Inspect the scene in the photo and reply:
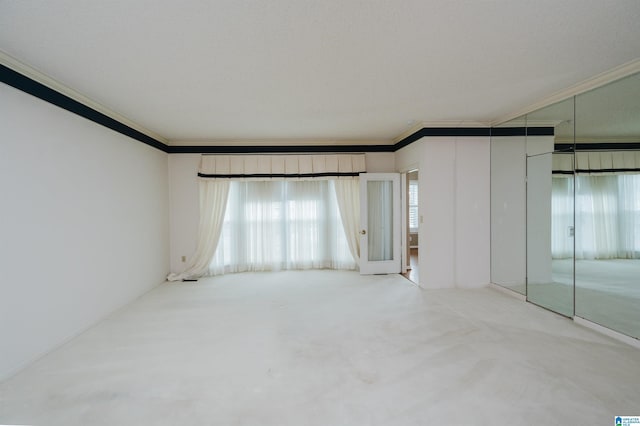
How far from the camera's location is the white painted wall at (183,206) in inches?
211

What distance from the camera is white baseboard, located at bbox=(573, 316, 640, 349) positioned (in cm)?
264

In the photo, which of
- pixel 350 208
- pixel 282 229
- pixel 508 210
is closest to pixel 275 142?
pixel 282 229

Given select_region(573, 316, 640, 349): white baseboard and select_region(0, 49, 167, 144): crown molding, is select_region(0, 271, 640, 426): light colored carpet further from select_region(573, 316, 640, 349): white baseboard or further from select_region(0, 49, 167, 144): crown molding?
select_region(0, 49, 167, 144): crown molding

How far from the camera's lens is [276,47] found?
7.26 feet

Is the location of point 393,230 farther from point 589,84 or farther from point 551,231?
point 589,84

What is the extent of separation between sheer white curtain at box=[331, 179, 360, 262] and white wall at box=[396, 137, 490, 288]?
1417 mm

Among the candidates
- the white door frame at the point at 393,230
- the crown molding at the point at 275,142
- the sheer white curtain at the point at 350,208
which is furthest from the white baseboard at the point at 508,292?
the crown molding at the point at 275,142

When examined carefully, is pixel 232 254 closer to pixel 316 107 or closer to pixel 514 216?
pixel 316 107

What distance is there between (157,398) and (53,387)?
88 centimetres

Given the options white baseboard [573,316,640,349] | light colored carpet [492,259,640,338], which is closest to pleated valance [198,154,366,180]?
light colored carpet [492,259,640,338]

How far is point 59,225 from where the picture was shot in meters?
2.81

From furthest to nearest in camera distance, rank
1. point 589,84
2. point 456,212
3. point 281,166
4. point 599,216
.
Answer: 1. point 281,166
2. point 456,212
3. point 599,216
4. point 589,84

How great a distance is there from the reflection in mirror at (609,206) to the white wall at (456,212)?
4.44ft

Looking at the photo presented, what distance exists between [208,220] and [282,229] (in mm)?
1421
